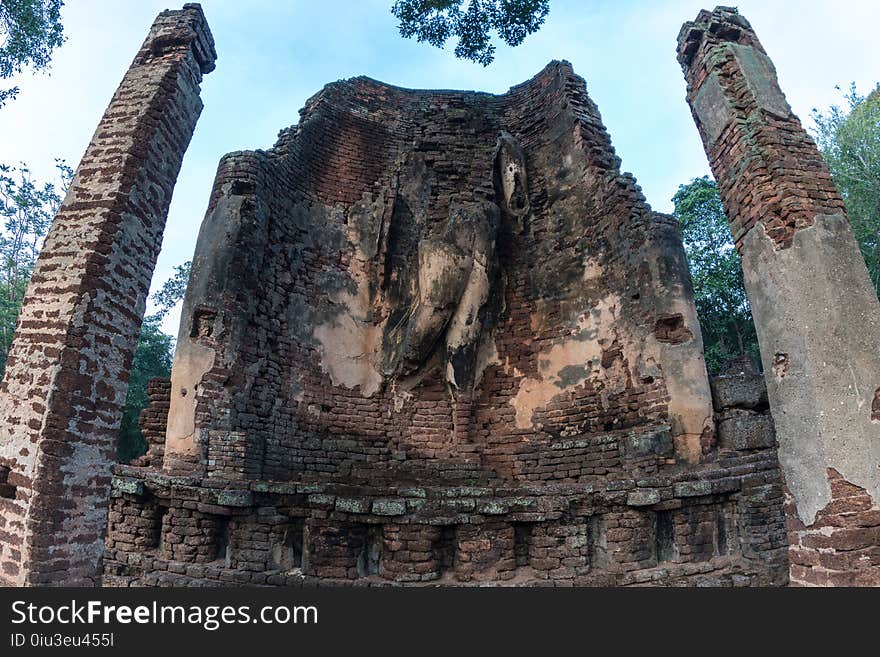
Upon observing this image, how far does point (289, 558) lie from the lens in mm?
6742

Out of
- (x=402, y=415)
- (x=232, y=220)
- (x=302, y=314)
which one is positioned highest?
(x=232, y=220)

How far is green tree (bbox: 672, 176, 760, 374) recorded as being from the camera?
1780 centimetres

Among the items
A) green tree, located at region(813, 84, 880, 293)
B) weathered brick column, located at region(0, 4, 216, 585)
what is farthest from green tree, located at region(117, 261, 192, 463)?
green tree, located at region(813, 84, 880, 293)

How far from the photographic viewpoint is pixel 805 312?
15.1 feet

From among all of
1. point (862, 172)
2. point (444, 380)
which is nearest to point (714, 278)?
point (862, 172)

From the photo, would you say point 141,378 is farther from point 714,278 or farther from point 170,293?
point 714,278

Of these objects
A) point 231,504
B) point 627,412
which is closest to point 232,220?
point 231,504

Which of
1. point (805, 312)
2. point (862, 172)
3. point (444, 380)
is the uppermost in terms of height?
point (862, 172)

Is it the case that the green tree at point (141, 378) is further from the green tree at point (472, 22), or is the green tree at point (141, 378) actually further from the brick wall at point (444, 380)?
the green tree at point (472, 22)

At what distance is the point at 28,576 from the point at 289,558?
10.9 feet

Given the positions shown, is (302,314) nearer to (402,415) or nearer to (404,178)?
(402,415)

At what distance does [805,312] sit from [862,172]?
16484 mm

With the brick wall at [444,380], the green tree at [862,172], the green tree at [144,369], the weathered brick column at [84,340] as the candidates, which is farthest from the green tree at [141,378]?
the green tree at [862,172]

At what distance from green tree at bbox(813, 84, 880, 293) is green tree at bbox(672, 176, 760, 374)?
11.0 feet
